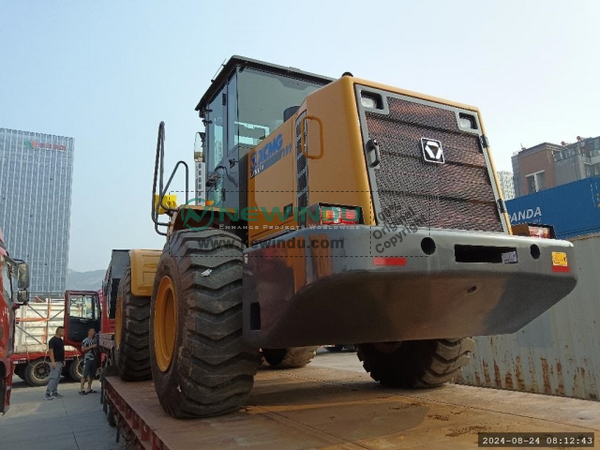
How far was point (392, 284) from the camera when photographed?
2893mm

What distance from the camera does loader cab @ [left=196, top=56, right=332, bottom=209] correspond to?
493 cm

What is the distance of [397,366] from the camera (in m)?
4.91

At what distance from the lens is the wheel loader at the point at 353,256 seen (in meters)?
2.91

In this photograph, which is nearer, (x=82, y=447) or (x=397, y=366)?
(x=397, y=366)

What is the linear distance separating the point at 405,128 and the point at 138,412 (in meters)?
3.03

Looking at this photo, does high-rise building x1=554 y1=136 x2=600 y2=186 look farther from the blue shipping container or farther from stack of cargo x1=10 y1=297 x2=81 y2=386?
stack of cargo x1=10 y1=297 x2=81 y2=386

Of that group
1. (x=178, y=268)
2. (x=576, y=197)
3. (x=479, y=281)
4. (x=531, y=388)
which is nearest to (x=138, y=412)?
(x=178, y=268)

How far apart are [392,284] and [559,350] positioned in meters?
5.79

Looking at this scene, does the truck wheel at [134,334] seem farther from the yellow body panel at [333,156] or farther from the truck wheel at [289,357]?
the yellow body panel at [333,156]

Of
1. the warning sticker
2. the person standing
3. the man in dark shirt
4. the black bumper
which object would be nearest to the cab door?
the man in dark shirt

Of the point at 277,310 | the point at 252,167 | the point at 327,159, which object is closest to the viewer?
the point at 277,310

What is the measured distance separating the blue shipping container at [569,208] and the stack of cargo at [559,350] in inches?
369

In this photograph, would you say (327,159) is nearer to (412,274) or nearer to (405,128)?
(405,128)

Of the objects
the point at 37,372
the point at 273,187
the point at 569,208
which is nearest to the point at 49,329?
the point at 37,372
